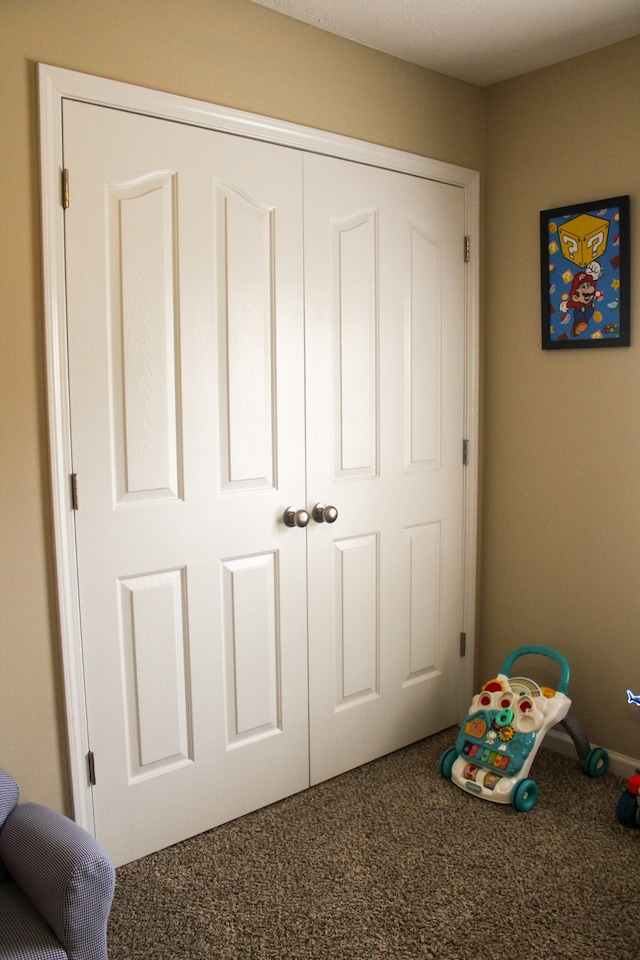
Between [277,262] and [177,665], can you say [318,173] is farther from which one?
[177,665]

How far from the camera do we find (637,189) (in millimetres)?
2600

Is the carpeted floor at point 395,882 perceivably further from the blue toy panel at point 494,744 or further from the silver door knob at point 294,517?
the silver door knob at point 294,517

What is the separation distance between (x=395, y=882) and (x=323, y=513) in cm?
110

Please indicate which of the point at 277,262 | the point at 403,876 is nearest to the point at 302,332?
the point at 277,262

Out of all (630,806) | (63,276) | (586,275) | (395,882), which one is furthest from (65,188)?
(630,806)

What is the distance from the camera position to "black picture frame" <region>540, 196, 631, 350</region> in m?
2.63

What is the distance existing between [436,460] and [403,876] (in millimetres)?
1428

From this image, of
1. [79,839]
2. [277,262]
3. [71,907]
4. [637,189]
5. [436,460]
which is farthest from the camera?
[436,460]

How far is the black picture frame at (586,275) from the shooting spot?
2.63m

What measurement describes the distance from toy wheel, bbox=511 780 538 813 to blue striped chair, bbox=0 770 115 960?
142cm

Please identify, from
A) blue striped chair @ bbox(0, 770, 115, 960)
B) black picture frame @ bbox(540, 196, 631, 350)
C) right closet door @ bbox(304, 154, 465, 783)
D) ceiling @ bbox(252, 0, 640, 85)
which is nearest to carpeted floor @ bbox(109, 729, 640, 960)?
right closet door @ bbox(304, 154, 465, 783)

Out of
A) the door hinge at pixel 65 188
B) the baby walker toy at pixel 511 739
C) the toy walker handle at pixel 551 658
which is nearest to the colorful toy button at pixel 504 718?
the baby walker toy at pixel 511 739

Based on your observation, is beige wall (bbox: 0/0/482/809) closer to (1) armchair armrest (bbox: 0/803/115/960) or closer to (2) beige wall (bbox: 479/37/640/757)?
(1) armchair armrest (bbox: 0/803/115/960)

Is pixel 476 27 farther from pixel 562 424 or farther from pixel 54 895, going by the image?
pixel 54 895
